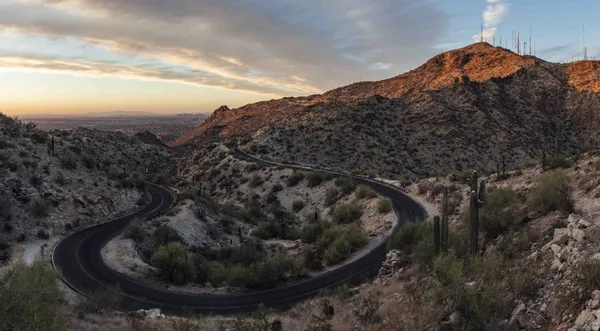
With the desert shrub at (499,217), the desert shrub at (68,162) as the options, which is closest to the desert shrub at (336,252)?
the desert shrub at (499,217)

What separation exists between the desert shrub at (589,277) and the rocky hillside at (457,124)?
205 feet

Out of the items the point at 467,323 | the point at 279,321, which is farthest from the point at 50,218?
the point at 467,323

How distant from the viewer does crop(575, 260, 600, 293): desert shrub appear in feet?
30.1

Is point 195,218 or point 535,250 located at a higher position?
point 535,250

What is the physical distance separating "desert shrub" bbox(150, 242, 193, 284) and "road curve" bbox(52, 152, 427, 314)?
5.30ft

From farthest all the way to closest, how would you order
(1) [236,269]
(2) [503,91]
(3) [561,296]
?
1. (2) [503,91]
2. (1) [236,269]
3. (3) [561,296]

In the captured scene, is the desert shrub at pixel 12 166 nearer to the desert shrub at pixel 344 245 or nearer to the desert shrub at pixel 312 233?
the desert shrub at pixel 312 233

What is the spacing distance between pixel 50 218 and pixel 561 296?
40.4 m

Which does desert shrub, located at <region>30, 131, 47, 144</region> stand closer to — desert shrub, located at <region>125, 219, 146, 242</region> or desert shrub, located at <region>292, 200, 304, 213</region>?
desert shrub, located at <region>125, 219, 146, 242</region>

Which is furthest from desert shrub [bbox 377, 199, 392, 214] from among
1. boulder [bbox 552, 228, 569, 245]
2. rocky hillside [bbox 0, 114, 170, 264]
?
rocky hillside [bbox 0, 114, 170, 264]

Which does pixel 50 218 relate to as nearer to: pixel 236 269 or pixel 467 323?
pixel 236 269

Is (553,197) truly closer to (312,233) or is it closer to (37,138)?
(312,233)

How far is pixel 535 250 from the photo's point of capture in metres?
13.6

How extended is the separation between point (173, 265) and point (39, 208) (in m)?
17.6
